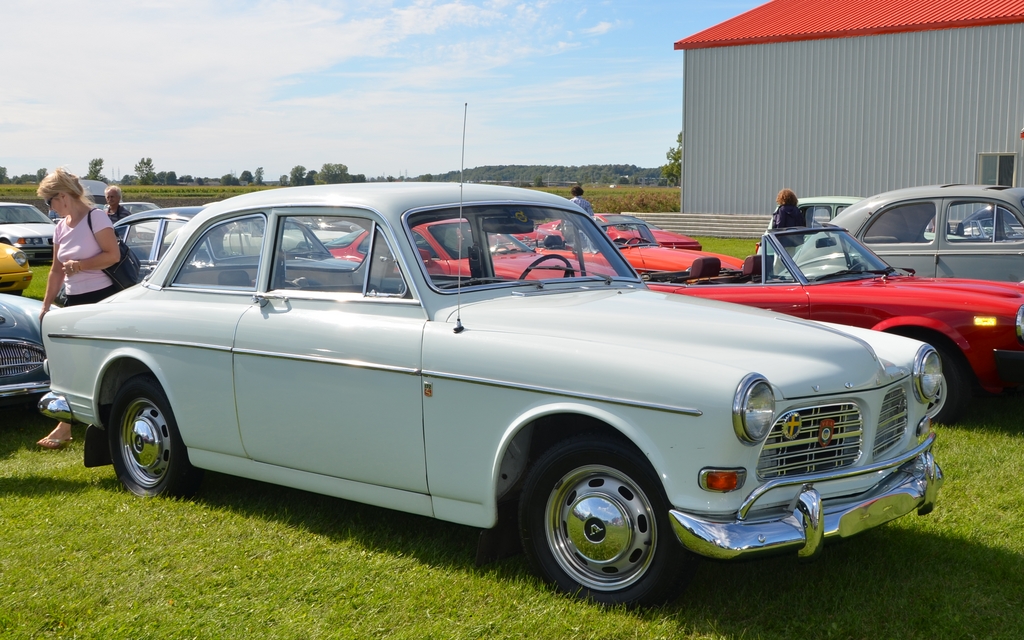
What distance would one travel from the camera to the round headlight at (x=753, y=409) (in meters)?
3.43

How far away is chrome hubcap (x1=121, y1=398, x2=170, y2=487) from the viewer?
5406mm

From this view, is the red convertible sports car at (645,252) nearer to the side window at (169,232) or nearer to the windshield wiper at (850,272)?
the windshield wiper at (850,272)

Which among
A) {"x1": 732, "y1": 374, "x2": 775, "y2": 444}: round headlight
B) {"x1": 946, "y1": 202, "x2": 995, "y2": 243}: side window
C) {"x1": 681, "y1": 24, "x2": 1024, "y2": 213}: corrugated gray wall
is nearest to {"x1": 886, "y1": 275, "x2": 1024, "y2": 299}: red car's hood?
{"x1": 946, "y1": 202, "x2": 995, "y2": 243}: side window

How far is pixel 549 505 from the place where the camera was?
3.92m

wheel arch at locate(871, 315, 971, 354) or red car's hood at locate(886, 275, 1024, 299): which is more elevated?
red car's hood at locate(886, 275, 1024, 299)

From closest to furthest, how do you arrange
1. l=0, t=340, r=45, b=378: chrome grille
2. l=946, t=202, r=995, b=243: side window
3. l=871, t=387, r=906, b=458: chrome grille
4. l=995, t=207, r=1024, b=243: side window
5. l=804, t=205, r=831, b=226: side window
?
l=871, t=387, r=906, b=458: chrome grille → l=0, t=340, r=45, b=378: chrome grille → l=995, t=207, r=1024, b=243: side window → l=946, t=202, r=995, b=243: side window → l=804, t=205, r=831, b=226: side window

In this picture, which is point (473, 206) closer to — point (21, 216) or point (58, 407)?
A: point (58, 407)

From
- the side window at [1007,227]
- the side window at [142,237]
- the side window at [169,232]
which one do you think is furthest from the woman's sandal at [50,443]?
the side window at [1007,227]

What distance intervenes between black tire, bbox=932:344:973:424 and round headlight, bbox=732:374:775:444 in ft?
12.5

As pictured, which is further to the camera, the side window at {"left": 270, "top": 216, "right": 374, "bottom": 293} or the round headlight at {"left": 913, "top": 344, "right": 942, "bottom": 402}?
the side window at {"left": 270, "top": 216, "right": 374, "bottom": 293}

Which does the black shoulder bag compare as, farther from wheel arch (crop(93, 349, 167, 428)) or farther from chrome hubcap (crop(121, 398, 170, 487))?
chrome hubcap (crop(121, 398, 170, 487))

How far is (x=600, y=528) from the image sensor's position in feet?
12.4

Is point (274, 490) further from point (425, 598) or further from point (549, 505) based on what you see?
point (549, 505)

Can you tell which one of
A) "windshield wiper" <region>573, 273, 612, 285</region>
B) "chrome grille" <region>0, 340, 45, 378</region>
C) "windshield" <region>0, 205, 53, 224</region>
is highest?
"windshield" <region>0, 205, 53, 224</region>
